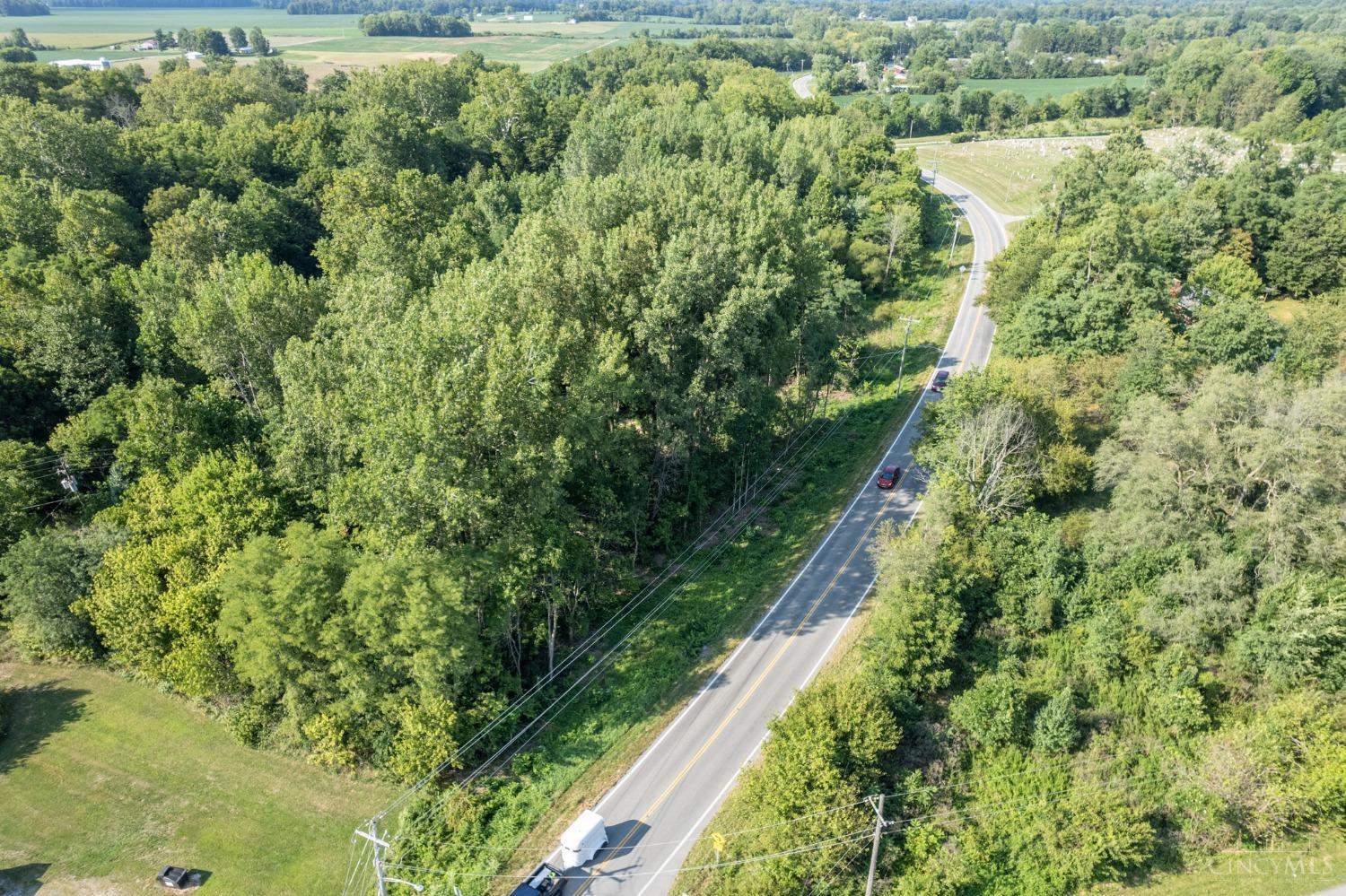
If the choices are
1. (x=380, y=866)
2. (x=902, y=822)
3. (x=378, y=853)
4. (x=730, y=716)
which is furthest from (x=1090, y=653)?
(x=378, y=853)

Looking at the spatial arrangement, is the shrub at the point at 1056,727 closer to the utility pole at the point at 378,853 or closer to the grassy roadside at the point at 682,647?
the grassy roadside at the point at 682,647

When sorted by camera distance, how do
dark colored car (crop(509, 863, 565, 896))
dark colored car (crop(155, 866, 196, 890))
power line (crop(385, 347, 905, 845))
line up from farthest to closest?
power line (crop(385, 347, 905, 845)) → dark colored car (crop(155, 866, 196, 890)) → dark colored car (crop(509, 863, 565, 896))

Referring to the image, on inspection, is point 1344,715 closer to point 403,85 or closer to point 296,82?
point 403,85

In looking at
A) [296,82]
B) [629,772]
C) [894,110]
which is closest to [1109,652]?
[629,772]

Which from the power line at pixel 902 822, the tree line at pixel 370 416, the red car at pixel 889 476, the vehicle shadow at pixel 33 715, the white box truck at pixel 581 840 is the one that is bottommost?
the power line at pixel 902 822

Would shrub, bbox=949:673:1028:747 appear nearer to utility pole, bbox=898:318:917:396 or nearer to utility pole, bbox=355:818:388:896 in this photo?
utility pole, bbox=355:818:388:896

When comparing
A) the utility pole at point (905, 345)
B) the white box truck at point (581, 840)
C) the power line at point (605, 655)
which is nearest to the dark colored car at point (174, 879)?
the power line at point (605, 655)

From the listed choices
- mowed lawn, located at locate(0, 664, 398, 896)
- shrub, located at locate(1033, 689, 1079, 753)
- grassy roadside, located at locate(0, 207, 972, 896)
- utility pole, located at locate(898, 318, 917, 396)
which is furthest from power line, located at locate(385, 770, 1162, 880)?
utility pole, located at locate(898, 318, 917, 396)
